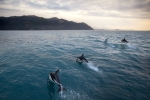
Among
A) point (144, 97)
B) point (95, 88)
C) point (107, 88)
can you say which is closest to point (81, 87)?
point (95, 88)

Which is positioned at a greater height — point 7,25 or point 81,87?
point 7,25

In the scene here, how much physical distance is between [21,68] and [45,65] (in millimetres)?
3836

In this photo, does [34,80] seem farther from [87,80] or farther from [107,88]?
[107,88]

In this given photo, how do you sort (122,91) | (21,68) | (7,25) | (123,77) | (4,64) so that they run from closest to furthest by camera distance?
1. (122,91)
2. (123,77)
3. (21,68)
4. (4,64)
5. (7,25)

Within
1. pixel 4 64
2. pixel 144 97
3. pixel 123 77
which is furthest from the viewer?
pixel 4 64

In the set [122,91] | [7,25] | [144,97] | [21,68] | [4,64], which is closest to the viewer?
[144,97]

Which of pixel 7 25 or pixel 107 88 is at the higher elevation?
pixel 7 25

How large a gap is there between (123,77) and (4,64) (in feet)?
65.3

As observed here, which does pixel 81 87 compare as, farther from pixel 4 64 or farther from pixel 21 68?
pixel 4 64

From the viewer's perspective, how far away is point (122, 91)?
12.6 m

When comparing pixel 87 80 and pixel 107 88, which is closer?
pixel 107 88

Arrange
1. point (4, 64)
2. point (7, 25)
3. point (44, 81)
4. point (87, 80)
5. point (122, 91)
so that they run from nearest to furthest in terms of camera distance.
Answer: point (122, 91)
point (44, 81)
point (87, 80)
point (4, 64)
point (7, 25)

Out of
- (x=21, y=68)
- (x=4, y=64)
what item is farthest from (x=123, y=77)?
(x=4, y=64)

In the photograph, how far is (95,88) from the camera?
13.1 m
